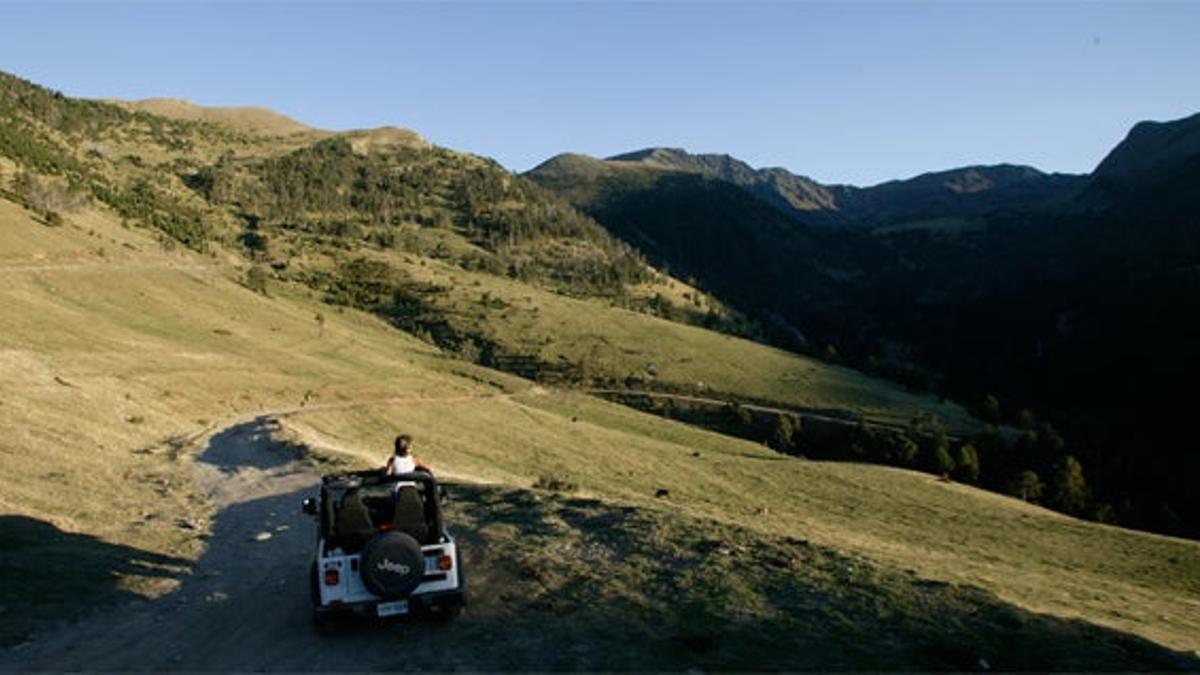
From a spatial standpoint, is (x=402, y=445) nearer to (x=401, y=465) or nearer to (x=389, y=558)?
(x=401, y=465)

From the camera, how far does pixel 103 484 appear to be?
1151 inches

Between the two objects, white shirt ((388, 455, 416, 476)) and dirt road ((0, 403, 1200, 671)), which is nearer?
dirt road ((0, 403, 1200, 671))

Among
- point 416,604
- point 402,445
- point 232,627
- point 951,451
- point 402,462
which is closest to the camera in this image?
point 416,604

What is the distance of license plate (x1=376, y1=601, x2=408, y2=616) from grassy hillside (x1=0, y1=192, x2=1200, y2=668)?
129cm

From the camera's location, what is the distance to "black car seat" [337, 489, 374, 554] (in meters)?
14.9

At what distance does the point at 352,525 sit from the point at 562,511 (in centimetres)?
1012

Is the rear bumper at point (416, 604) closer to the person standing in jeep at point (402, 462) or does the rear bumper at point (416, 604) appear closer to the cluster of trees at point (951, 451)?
the person standing in jeep at point (402, 462)

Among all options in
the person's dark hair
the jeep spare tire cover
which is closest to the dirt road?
the jeep spare tire cover

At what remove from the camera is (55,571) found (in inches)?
714

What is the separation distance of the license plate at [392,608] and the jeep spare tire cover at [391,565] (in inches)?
9.7

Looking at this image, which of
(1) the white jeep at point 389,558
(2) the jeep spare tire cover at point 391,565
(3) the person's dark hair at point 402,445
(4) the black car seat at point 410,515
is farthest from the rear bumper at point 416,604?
(3) the person's dark hair at point 402,445

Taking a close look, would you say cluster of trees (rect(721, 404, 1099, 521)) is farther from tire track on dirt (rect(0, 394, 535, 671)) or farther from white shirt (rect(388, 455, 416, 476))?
white shirt (rect(388, 455, 416, 476))

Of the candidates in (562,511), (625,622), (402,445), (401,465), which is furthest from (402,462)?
(562,511)

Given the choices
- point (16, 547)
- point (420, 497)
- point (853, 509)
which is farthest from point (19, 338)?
point (853, 509)
